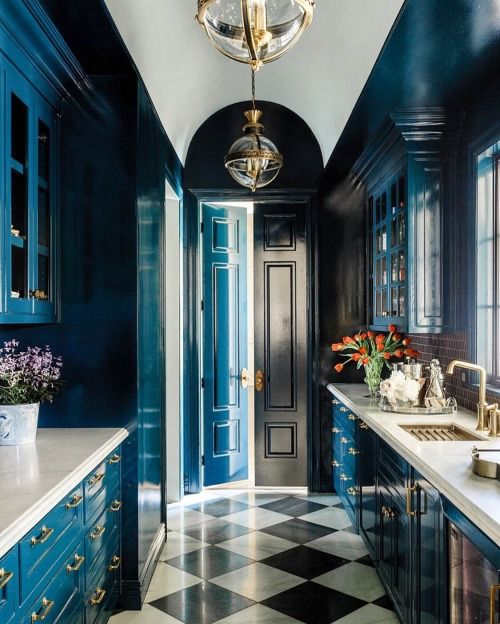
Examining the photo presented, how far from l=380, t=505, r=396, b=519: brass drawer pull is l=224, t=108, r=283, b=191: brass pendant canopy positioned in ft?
6.05

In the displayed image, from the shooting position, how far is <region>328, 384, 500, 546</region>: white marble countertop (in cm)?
174

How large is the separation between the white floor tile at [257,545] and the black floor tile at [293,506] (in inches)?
20.1

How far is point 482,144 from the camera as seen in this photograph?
3.39 metres

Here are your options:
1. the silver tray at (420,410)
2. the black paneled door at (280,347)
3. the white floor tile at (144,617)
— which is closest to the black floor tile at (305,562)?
the white floor tile at (144,617)

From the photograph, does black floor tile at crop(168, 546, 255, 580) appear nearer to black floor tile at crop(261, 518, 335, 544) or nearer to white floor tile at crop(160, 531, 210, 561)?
white floor tile at crop(160, 531, 210, 561)

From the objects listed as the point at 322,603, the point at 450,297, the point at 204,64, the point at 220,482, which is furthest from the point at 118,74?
the point at 220,482

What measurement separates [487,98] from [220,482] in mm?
3561

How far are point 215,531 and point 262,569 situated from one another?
2.30 ft

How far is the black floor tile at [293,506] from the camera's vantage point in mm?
4629

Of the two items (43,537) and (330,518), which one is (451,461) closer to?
(43,537)

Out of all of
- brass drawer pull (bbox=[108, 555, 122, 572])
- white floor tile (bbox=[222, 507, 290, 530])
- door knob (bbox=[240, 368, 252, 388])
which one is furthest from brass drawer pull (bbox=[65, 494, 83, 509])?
door knob (bbox=[240, 368, 252, 388])

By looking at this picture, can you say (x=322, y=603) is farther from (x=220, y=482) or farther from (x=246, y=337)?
(x=246, y=337)

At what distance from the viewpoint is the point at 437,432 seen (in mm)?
3158

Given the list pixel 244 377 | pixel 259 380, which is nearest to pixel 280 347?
pixel 259 380
